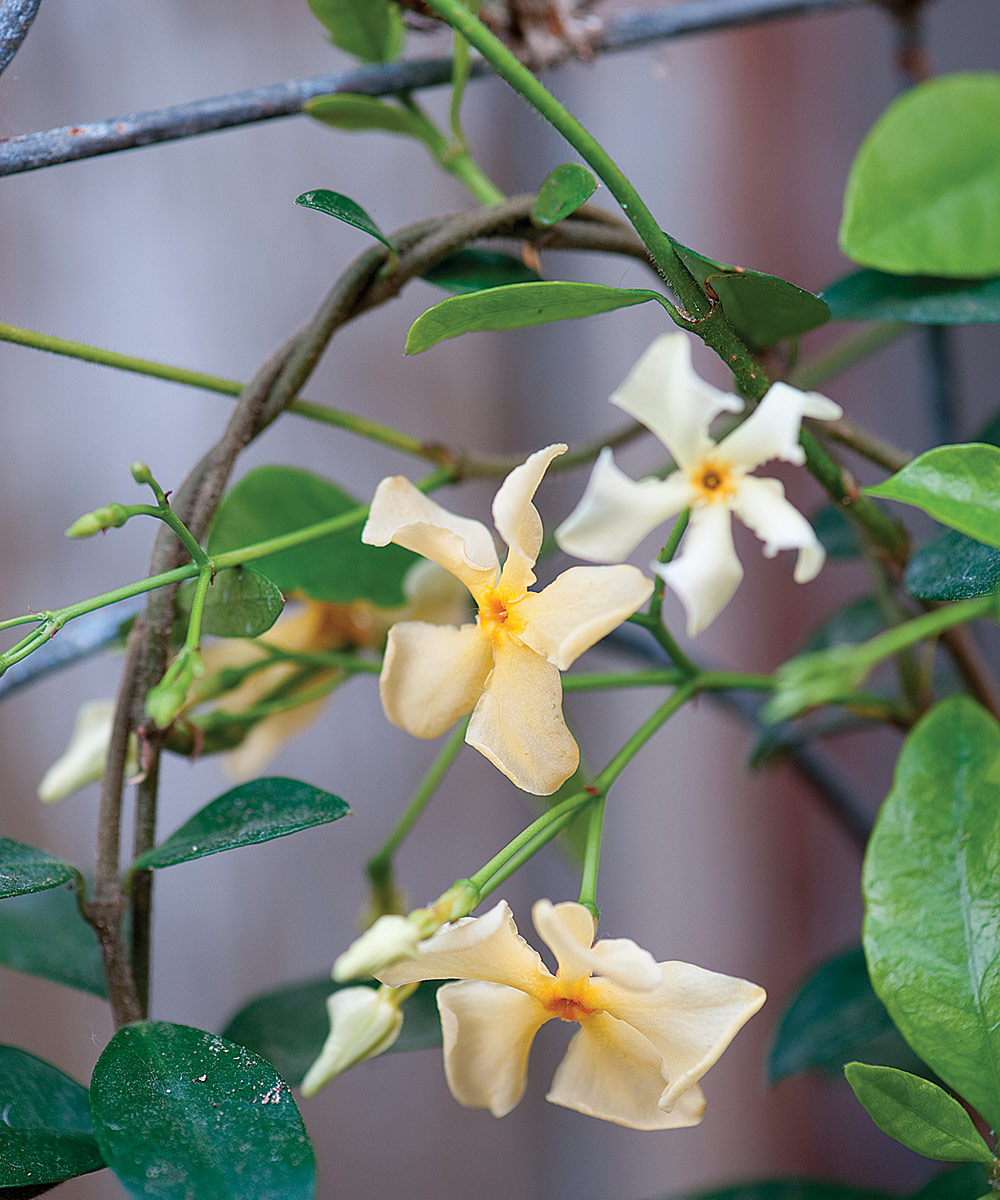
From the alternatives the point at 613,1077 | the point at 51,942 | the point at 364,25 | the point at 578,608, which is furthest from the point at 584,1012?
the point at 364,25

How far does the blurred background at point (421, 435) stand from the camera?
672 millimetres

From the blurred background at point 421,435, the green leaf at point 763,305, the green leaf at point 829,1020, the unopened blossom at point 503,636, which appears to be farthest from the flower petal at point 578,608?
the blurred background at point 421,435

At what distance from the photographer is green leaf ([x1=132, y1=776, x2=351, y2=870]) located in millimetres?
296

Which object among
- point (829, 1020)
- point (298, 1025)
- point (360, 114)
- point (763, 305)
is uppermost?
point (360, 114)

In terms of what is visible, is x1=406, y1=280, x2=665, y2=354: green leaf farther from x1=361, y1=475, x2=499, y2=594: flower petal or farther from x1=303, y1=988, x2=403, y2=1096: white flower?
x1=303, y1=988, x2=403, y2=1096: white flower

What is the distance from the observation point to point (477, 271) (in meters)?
0.37

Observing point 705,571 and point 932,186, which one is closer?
point 705,571

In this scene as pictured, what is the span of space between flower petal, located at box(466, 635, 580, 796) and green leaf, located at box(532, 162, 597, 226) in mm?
139

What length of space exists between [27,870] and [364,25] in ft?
1.14

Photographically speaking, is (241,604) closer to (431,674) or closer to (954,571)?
(431,674)

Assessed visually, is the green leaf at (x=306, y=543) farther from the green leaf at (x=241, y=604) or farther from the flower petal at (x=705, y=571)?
the flower petal at (x=705, y=571)

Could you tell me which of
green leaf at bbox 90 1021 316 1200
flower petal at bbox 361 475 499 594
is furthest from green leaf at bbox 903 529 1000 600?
green leaf at bbox 90 1021 316 1200

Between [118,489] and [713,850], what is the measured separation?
2.44 ft

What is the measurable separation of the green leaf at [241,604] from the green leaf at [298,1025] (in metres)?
0.18
